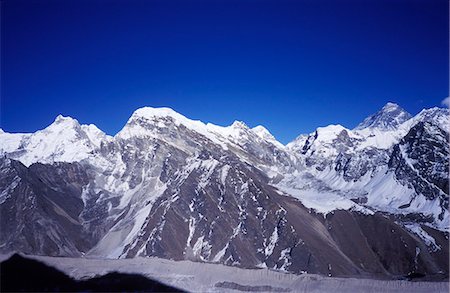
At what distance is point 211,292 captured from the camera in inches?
2366

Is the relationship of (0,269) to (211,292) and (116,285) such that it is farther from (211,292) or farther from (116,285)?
(211,292)

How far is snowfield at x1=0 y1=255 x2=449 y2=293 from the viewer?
6075 cm

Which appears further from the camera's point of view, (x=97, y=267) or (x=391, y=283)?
(x=97, y=267)

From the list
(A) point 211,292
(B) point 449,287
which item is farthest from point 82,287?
(B) point 449,287

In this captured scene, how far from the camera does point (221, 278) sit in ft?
206

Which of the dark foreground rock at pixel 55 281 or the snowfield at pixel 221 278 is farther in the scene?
the snowfield at pixel 221 278

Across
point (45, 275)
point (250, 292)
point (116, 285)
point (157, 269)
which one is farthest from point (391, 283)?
point (45, 275)

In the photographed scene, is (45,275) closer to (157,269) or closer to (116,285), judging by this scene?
(116,285)

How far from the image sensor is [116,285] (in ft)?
202

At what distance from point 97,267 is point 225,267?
15469mm

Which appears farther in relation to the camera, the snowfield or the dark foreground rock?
the snowfield

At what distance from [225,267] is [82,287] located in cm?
1660

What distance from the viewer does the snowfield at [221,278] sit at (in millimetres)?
60750

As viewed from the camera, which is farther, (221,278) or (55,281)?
(221,278)
